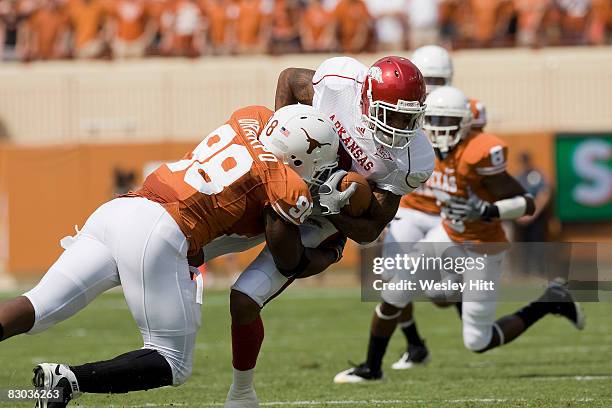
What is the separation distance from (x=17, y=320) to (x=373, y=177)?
60.6 inches

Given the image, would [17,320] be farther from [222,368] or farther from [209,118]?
[209,118]

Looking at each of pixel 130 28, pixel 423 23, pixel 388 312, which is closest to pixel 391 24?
pixel 423 23

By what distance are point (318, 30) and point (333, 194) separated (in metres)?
11.6

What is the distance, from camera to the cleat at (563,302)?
7.23m

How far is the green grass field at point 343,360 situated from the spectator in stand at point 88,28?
551 centimetres

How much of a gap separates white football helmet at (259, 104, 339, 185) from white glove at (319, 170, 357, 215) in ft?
0.17

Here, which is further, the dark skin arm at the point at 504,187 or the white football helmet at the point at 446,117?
the dark skin arm at the point at 504,187

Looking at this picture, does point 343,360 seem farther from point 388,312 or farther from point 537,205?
point 537,205

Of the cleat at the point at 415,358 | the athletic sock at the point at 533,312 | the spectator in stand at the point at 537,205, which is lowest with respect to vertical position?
the spectator in stand at the point at 537,205

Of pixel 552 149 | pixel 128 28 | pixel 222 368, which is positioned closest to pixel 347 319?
pixel 222 368

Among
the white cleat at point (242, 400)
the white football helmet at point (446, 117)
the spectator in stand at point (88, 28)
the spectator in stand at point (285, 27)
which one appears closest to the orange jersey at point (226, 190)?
the white cleat at point (242, 400)

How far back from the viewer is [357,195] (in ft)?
15.8

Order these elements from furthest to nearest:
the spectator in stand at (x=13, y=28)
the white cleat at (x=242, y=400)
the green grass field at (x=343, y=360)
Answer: the spectator in stand at (x=13, y=28) → the green grass field at (x=343, y=360) → the white cleat at (x=242, y=400)

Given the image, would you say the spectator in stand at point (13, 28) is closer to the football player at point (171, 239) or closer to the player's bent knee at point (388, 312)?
the player's bent knee at point (388, 312)
